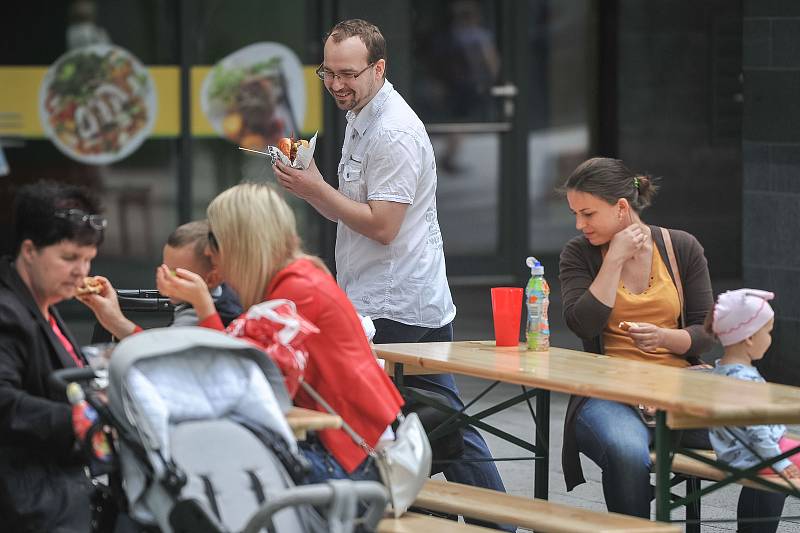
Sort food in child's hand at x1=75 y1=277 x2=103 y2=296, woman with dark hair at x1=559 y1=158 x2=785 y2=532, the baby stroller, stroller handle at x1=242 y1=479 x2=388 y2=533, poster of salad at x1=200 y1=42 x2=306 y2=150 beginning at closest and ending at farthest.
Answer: stroller handle at x1=242 y1=479 x2=388 y2=533 → the baby stroller → food in child's hand at x1=75 y1=277 x2=103 y2=296 → woman with dark hair at x1=559 y1=158 x2=785 y2=532 → poster of salad at x1=200 y1=42 x2=306 y2=150

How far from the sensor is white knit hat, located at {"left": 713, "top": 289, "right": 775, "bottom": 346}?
17.0 feet

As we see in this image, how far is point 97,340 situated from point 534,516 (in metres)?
1.70

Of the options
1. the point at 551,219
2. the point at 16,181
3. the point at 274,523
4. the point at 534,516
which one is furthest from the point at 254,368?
the point at 551,219

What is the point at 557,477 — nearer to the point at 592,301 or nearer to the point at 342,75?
the point at 592,301

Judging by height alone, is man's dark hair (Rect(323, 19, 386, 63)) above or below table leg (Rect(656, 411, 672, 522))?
above

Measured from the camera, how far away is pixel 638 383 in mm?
4875

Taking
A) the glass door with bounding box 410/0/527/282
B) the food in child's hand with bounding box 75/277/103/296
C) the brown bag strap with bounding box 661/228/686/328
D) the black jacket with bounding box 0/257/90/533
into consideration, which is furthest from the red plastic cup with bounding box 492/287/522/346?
the glass door with bounding box 410/0/527/282

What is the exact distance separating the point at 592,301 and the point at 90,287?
1.76 metres

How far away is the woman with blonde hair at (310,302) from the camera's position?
4.56 meters

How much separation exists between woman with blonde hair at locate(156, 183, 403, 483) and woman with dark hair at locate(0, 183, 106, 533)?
0.40 m

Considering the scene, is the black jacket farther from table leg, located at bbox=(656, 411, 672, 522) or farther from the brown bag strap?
the brown bag strap

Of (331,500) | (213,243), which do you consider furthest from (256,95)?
(331,500)

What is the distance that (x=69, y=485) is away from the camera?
4.23 meters

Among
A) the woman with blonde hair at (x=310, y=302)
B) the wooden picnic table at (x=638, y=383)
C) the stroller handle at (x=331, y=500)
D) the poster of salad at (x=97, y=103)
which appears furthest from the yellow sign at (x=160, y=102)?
the stroller handle at (x=331, y=500)
